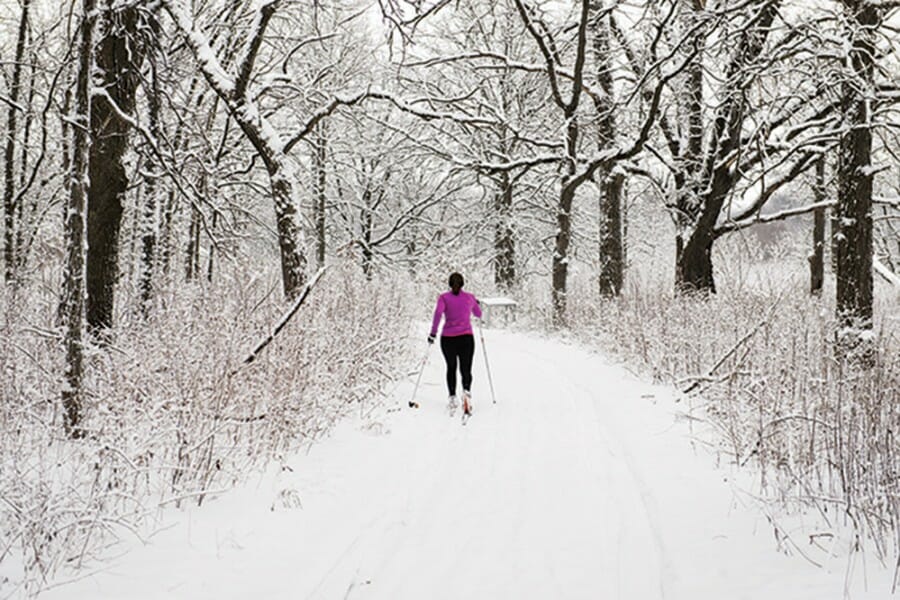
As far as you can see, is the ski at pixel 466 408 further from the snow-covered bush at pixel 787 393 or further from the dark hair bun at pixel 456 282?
the snow-covered bush at pixel 787 393

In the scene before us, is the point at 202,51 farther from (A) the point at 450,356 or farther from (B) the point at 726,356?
(B) the point at 726,356

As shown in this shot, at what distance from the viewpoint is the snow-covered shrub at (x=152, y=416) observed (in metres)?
3.47

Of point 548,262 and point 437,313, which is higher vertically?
point 548,262

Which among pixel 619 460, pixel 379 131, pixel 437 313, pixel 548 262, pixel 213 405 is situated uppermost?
pixel 379 131

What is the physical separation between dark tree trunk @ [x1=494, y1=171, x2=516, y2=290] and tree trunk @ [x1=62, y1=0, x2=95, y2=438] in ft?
61.4

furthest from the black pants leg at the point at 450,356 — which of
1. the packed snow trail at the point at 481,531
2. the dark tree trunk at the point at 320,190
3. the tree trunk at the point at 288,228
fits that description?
the dark tree trunk at the point at 320,190

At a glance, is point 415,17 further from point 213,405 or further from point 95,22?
point 213,405

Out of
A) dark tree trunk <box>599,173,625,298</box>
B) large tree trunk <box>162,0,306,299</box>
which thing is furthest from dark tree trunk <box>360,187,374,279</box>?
large tree trunk <box>162,0,306,299</box>

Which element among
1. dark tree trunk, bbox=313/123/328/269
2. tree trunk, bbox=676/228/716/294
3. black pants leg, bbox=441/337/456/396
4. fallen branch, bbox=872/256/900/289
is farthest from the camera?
dark tree trunk, bbox=313/123/328/269

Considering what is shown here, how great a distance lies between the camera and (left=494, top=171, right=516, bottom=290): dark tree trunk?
23.5 metres

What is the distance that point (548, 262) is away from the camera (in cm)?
3002

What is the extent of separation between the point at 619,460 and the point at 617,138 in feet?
39.6

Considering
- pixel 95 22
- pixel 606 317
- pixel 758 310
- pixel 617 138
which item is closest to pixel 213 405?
pixel 95 22

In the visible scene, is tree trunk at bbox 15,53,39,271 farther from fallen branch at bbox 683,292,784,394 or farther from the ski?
fallen branch at bbox 683,292,784,394
